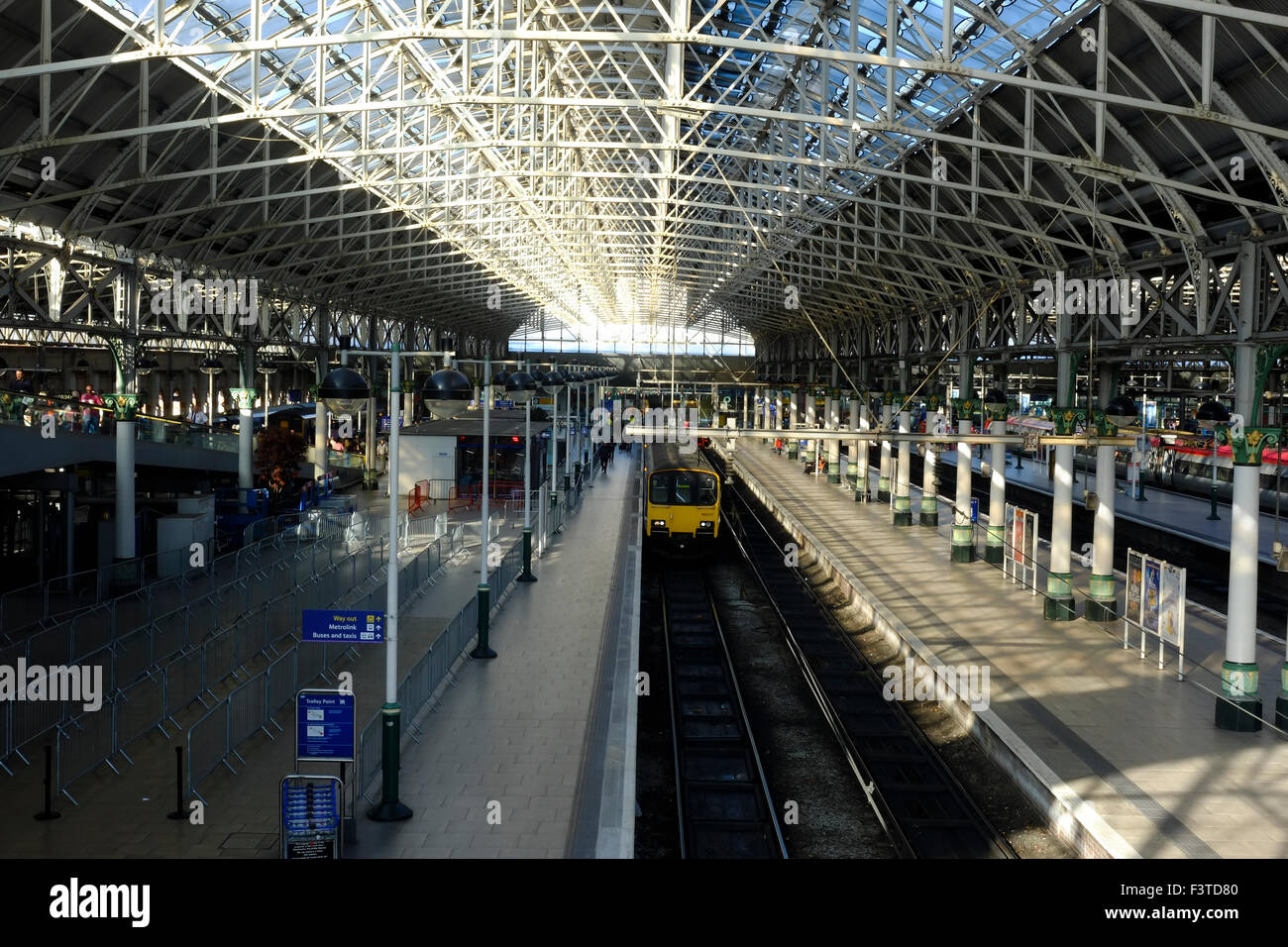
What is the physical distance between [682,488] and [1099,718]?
1874 cm

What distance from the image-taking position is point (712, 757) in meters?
17.8

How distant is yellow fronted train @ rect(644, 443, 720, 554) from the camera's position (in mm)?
34188

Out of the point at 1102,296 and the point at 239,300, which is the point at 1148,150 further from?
the point at 239,300

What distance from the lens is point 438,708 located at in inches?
650

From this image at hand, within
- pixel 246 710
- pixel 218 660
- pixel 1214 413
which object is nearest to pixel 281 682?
pixel 246 710

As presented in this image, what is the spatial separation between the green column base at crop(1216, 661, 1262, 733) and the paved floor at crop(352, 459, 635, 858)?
875 centimetres

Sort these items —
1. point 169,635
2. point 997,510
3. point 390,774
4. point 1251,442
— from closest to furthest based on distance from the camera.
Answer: point 390,774 < point 1251,442 < point 169,635 < point 997,510

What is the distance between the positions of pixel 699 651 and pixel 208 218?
58.7 ft

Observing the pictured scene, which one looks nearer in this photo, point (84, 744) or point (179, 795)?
point (179, 795)

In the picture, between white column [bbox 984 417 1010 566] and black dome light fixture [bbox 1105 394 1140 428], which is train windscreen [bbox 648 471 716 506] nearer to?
white column [bbox 984 417 1010 566]

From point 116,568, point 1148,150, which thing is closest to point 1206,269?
point 1148,150

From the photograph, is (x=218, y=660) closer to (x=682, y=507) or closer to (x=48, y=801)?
(x=48, y=801)

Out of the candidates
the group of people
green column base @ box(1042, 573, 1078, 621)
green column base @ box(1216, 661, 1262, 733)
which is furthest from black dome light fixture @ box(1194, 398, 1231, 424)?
the group of people
